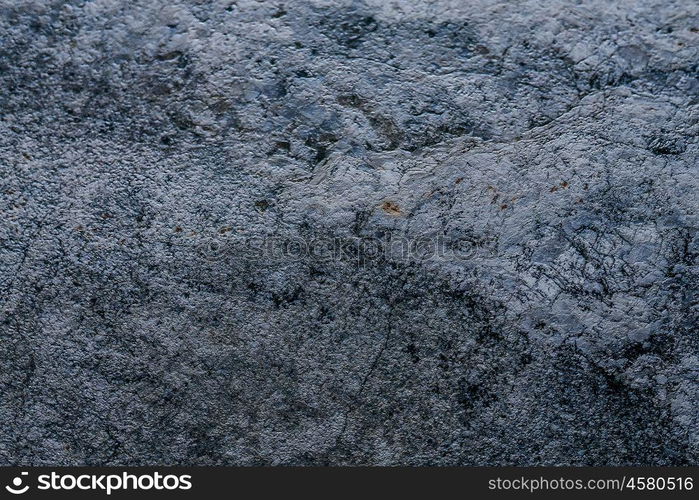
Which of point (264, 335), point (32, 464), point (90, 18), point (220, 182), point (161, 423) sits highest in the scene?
point (90, 18)

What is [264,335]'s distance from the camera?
1456 mm

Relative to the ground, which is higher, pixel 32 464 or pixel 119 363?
pixel 119 363

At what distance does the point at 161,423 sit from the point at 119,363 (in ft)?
0.48

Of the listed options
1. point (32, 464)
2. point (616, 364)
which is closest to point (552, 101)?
point (616, 364)

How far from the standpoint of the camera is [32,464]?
147 centimetres

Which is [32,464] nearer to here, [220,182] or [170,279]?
[170,279]
